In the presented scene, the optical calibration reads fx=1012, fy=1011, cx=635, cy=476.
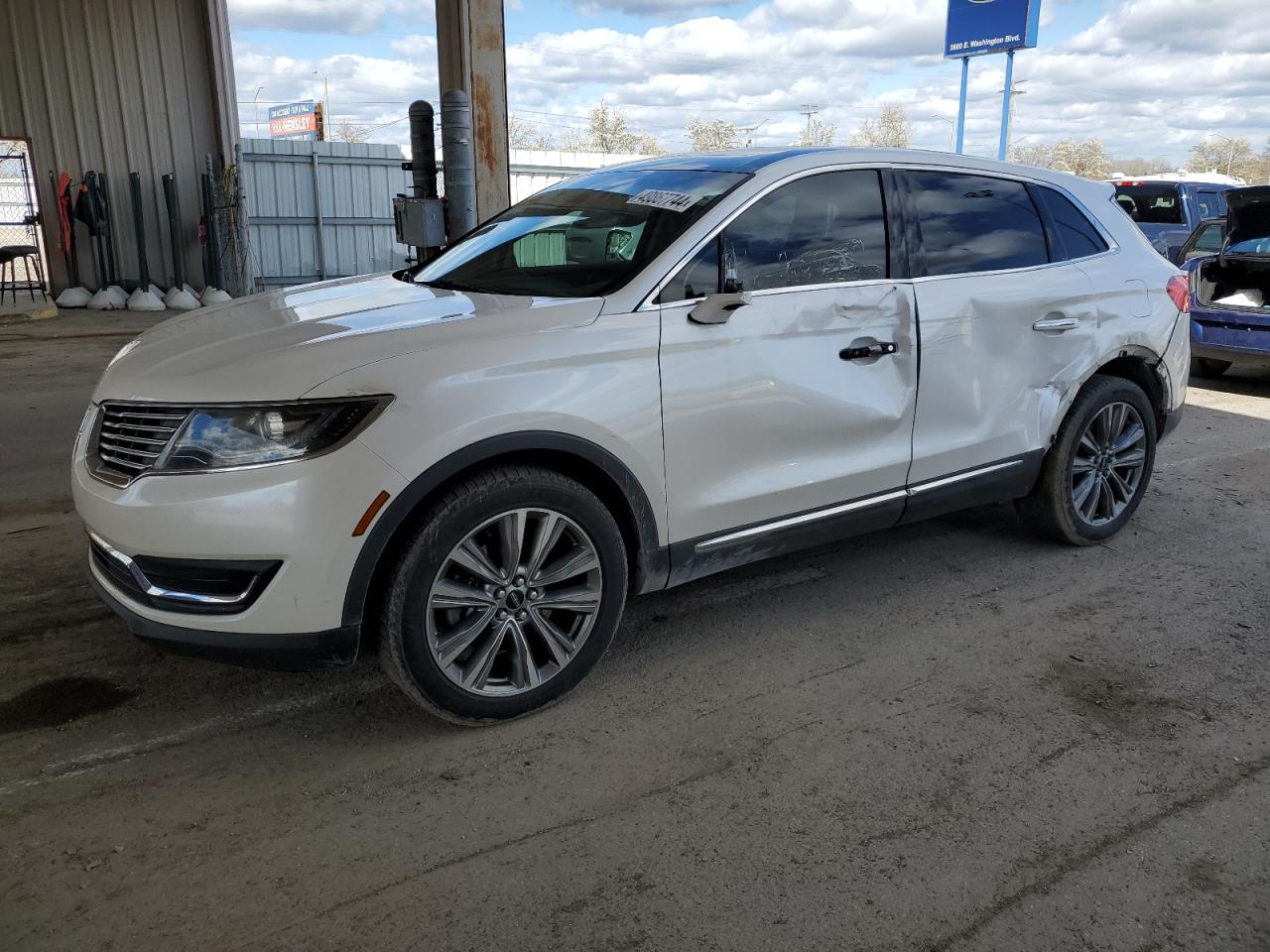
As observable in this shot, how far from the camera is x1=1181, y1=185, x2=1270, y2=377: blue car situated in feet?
30.0

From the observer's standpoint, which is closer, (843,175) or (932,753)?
(932,753)

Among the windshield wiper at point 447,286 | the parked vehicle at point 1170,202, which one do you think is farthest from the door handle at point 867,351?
the parked vehicle at point 1170,202

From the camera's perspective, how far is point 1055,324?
175 inches

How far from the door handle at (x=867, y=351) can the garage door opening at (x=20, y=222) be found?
48.3ft

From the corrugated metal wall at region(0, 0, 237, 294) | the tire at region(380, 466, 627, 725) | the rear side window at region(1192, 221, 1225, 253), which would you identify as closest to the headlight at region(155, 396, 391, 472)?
the tire at region(380, 466, 627, 725)

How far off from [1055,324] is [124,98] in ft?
54.6

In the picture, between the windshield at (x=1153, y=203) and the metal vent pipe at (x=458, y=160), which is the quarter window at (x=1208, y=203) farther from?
the metal vent pipe at (x=458, y=160)

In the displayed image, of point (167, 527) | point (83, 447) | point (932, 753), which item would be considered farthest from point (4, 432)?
point (932, 753)

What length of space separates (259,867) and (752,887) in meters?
1.25

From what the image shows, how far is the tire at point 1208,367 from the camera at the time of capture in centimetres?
1035

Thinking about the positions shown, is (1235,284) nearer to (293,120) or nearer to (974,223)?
(974,223)

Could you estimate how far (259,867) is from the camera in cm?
258

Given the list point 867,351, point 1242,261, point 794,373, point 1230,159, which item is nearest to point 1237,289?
point 1242,261

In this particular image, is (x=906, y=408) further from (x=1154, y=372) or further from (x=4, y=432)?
(x=4, y=432)
